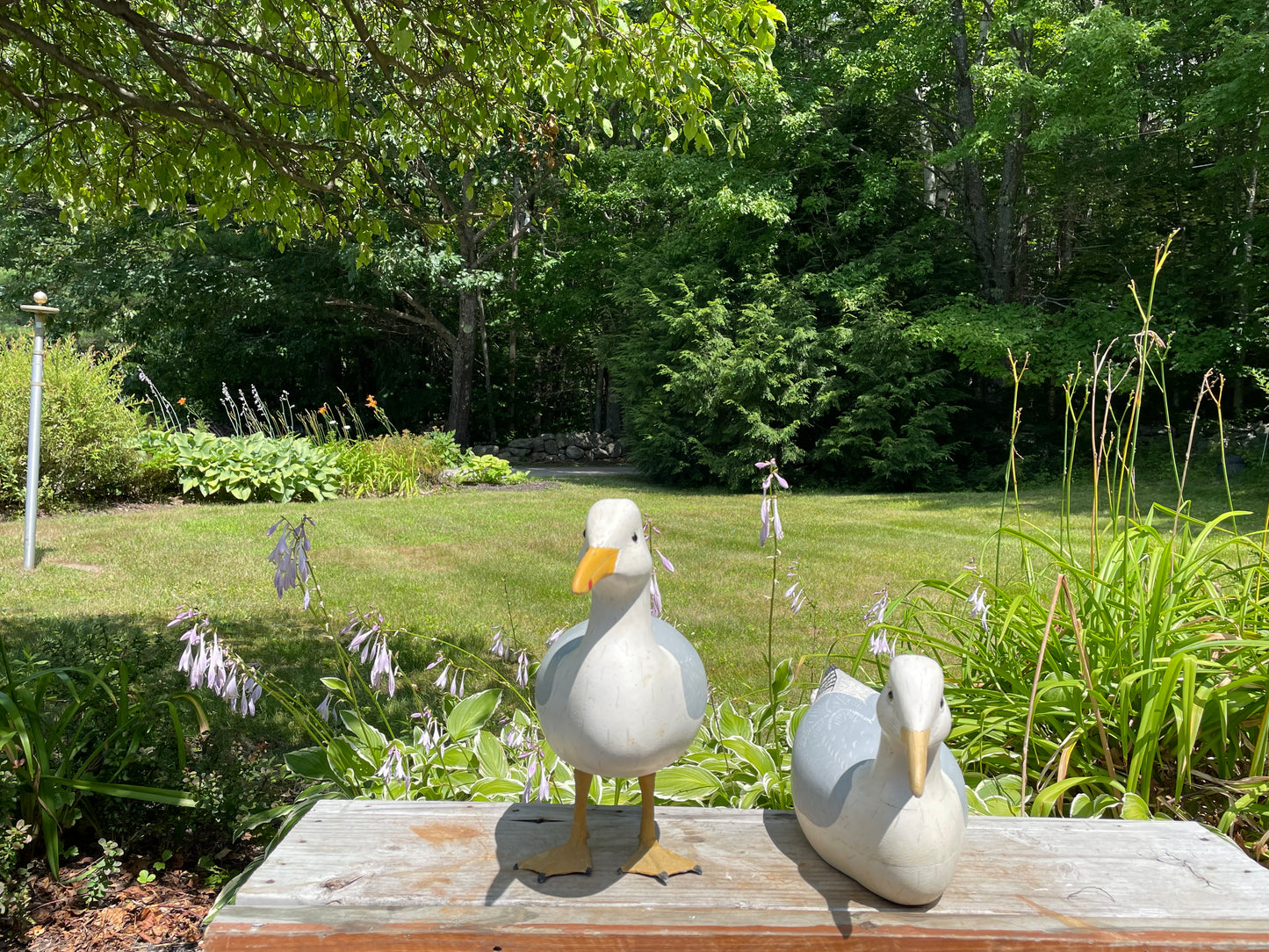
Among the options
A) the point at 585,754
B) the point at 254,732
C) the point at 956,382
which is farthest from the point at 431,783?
the point at 956,382

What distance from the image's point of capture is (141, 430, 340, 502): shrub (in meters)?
9.61

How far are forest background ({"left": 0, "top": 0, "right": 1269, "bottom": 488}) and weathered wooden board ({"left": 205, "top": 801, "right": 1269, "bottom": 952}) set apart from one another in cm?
961

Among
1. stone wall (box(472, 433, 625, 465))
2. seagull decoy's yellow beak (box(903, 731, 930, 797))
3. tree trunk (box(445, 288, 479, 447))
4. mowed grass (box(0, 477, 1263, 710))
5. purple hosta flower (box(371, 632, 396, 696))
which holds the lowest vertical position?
mowed grass (box(0, 477, 1263, 710))

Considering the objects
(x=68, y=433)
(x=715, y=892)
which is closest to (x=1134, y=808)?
(x=715, y=892)

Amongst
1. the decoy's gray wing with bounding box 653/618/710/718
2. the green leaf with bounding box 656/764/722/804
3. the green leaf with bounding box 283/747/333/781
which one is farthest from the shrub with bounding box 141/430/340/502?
the decoy's gray wing with bounding box 653/618/710/718

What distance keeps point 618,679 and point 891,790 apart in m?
0.45

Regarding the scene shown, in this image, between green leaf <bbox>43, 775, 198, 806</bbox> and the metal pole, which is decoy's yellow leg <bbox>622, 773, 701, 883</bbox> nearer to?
green leaf <bbox>43, 775, 198, 806</bbox>

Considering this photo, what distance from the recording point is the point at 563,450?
19.1 m

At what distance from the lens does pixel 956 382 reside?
1408 cm

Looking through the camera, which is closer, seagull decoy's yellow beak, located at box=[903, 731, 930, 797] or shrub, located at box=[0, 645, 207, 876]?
seagull decoy's yellow beak, located at box=[903, 731, 930, 797]

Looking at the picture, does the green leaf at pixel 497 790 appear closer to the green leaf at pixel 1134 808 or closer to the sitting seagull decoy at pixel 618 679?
the sitting seagull decoy at pixel 618 679

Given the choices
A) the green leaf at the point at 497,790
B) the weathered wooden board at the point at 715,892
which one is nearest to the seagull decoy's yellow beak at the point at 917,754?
the weathered wooden board at the point at 715,892

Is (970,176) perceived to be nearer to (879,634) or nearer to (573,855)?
(879,634)

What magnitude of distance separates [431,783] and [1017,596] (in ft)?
5.47
